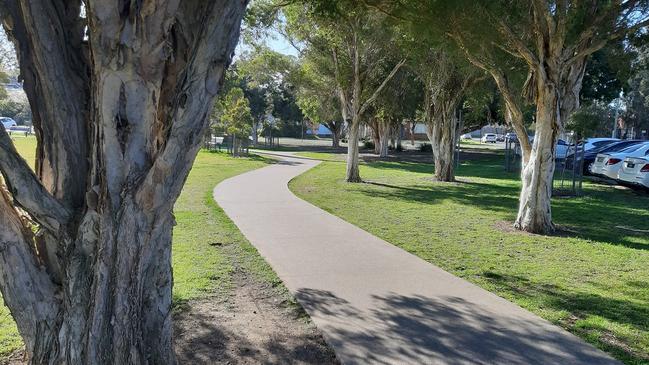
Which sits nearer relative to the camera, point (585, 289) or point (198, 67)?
point (198, 67)

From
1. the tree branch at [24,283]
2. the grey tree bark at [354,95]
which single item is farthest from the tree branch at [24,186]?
the grey tree bark at [354,95]

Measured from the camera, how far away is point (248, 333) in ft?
15.9

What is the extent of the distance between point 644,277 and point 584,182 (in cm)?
1499

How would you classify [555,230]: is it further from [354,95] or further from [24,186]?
[354,95]

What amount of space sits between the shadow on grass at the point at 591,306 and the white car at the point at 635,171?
1095 cm

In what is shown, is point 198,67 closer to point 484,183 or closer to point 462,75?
point 462,75

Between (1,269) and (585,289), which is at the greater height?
(1,269)

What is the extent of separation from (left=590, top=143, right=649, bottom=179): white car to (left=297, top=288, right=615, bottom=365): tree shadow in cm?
1473

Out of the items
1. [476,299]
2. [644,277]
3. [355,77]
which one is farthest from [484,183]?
[476,299]

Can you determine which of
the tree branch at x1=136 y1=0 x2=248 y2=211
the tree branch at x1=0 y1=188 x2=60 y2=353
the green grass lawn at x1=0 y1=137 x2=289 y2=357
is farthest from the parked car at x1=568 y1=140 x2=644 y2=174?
the tree branch at x1=0 y1=188 x2=60 y2=353

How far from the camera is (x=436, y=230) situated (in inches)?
400

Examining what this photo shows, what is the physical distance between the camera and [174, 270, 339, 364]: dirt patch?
4.36 m

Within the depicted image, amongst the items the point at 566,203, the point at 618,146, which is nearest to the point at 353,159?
the point at 566,203

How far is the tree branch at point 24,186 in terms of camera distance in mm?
3020
